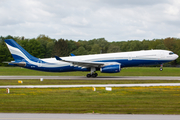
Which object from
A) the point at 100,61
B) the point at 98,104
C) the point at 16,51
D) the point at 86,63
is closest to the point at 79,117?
the point at 98,104

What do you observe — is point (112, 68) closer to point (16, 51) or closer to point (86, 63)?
point (86, 63)

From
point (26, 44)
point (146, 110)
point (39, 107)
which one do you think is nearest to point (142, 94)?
point (146, 110)

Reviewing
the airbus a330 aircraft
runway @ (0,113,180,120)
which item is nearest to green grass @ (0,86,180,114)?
runway @ (0,113,180,120)

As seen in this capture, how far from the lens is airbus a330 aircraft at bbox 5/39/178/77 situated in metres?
35.8

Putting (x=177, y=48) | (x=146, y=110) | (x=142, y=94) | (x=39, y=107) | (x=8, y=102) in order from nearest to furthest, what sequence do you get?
(x=146, y=110)
(x=39, y=107)
(x=8, y=102)
(x=142, y=94)
(x=177, y=48)

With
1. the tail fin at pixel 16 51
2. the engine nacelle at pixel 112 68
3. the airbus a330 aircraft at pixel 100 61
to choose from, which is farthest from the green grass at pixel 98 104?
the tail fin at pixel 16 51

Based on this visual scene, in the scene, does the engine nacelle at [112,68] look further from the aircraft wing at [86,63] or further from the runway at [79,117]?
the runway at [79,117]

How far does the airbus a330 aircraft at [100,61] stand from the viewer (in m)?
35.8

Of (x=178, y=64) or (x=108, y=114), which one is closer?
(x=108, y=114)

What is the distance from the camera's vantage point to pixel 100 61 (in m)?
36.9

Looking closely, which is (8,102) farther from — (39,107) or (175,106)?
(175,106)

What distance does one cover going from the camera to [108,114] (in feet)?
41.7

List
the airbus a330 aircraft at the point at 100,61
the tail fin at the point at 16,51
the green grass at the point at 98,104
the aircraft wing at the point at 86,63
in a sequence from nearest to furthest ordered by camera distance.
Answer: the green grass at the point at 98,104
the aircraft wing at the point at 86,63
the airbus a330 aircraft at the point at 100,61
the tail fin at the point at 16,51

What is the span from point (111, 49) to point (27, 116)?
356 feet
